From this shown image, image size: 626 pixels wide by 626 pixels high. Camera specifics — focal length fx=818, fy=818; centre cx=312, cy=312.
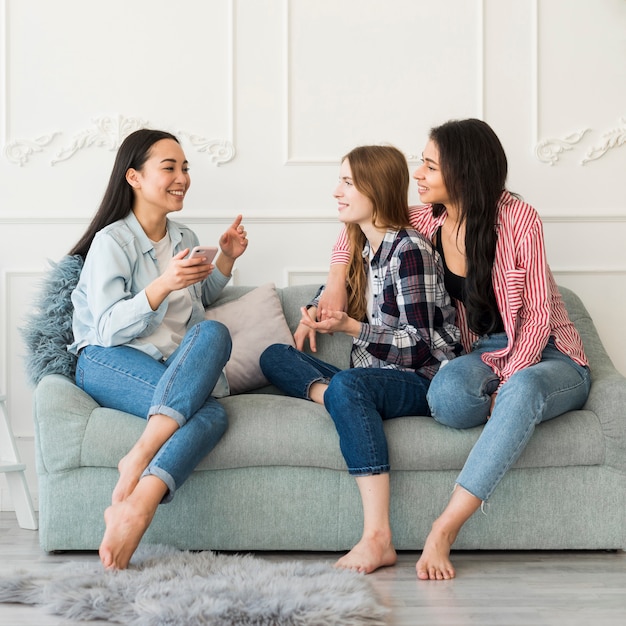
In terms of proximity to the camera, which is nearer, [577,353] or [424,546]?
[424,546]

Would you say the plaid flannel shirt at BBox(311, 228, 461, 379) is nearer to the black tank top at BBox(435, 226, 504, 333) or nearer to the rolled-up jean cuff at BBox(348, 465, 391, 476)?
the black tank top at BBox(435, 226, 504, 333)

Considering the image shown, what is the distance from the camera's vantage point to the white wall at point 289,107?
3006 mm

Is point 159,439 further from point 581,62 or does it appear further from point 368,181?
point 581,62

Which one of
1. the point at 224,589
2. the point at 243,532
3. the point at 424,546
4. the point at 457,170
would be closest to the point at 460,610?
the point at 424,546

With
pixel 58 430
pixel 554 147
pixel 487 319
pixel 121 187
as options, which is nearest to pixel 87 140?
pixel 121 187

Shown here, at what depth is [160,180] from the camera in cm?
247

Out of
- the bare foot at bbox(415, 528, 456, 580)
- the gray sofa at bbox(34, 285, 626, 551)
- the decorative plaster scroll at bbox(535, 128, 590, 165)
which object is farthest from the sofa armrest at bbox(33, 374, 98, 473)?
the decorative plaster scroll at bbox(535, 128, 590, 165)

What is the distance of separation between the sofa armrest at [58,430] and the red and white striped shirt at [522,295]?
3.68ft

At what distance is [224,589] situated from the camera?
1.76 m

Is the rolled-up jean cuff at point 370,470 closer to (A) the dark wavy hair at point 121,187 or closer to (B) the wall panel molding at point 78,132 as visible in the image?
(A) the dark wavy hair at point 121,187

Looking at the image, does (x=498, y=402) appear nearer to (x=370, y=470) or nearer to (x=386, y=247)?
(x=370, y=470)

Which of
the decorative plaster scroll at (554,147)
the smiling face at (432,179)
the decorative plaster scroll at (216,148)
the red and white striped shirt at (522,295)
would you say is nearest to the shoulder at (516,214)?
the red and white striped shirt at (522,295)

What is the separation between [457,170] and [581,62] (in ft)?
3.34

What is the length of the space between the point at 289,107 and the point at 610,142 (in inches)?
47.2
